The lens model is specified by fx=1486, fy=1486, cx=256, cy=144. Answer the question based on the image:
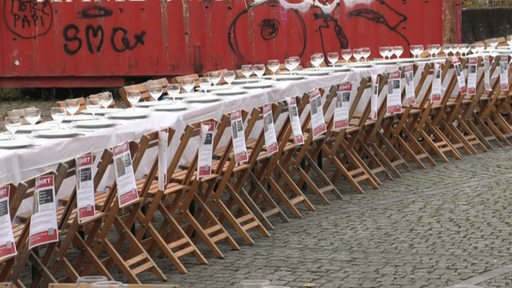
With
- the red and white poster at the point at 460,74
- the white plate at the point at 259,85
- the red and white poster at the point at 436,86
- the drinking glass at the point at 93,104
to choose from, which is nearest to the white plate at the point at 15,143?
the drinking glass at the point at 93,104

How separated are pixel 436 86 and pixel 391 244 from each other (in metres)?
4.92

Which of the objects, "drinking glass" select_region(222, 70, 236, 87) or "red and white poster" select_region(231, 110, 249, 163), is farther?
"drinking glass" select_region(222, 70, 236, 87)

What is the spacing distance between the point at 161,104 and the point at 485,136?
6264mm

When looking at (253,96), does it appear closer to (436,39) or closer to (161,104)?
(161,104)

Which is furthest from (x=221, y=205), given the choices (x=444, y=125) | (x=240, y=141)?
(x=444, y=125)

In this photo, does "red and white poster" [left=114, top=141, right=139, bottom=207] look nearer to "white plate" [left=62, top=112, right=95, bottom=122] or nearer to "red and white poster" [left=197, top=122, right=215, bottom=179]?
"red and white poster" [left=197, top=122, right=215, bottom=179]

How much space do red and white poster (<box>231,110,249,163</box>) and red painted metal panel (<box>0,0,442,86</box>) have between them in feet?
42.6

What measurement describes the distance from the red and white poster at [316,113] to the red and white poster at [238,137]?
65.9 inches

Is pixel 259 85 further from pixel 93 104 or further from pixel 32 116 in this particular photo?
pixel 32 116

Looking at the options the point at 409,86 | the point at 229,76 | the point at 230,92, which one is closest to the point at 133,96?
the point at 230,92

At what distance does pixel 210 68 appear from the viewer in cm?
2694

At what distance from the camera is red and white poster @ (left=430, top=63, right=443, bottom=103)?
55.9 feet

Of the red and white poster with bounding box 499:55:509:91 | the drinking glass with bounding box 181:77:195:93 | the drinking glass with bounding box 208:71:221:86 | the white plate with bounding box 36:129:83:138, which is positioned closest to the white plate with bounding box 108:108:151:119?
the white plate with bounding box 36:129:83:138

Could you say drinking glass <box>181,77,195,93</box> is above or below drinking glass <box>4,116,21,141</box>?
below
